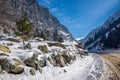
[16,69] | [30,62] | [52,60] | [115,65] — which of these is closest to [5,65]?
[16,69]

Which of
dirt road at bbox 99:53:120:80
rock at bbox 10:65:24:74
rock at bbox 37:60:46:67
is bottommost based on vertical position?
dirt road at bbox 99:53:120:80

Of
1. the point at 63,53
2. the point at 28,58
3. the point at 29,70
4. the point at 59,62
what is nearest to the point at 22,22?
the point at 63,53

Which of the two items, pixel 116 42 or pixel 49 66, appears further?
pixel 116 42

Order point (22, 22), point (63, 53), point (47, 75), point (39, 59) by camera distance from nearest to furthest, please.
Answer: point (47, 75) → point (39, 59) → point (63, 53) → point (22, 22)

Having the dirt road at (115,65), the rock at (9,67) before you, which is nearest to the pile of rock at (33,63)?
the rock at (9,67)

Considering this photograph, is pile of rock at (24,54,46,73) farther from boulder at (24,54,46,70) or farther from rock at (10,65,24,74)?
rock at (10,65,24,74)

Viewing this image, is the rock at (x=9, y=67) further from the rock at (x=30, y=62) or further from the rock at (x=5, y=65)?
the rock at (x=30, y=62)

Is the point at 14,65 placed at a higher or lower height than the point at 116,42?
lower

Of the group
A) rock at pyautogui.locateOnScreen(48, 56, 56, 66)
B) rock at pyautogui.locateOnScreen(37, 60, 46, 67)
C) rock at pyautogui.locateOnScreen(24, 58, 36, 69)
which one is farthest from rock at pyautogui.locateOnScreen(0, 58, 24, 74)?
rock at pyautogui.locateOnScreen(48, 56, 56, 66)

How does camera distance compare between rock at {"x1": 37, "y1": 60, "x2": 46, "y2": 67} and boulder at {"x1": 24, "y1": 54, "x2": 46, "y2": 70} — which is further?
rock at {"x1": 37, "y1": 60, "x2": 46, "y2": 67}

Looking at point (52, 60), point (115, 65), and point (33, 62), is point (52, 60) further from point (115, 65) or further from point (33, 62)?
point (115, 65)

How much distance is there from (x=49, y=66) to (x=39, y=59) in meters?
1.69

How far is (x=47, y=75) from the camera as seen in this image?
2070cm

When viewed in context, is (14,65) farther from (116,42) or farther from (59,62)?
(116,42)
